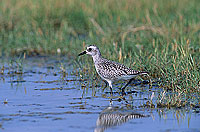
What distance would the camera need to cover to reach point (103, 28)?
1520 cm

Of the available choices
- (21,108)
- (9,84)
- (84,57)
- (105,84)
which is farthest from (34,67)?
(21,108)

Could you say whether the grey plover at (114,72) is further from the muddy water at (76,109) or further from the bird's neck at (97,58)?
the muddy water at (76,109)

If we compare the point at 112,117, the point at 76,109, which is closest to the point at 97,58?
the point at 76,109

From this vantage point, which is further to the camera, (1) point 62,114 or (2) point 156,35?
(2) point 156,35

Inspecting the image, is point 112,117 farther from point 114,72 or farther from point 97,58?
point 97,58

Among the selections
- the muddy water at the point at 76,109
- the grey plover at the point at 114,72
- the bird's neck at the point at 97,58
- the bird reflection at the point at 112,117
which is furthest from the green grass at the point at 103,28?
the bird reflection at the point at 112,117

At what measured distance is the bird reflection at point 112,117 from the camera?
696 centimetres

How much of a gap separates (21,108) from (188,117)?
9.50 ft

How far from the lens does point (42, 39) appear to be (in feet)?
47.8

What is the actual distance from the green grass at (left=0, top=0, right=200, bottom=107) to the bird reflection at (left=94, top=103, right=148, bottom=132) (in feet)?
9.16

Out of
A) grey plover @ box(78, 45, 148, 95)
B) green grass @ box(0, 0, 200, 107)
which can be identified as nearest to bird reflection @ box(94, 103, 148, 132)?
grey plover @ box(78, 45, 148, 95)

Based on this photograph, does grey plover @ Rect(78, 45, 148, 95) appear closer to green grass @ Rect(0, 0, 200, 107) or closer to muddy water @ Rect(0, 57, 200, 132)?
muddy water @ Rect(0, 57, 200, 132)

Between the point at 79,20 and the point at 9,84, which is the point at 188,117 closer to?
the point at 9,84

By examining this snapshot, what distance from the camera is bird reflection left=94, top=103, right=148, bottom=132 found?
696 cm
